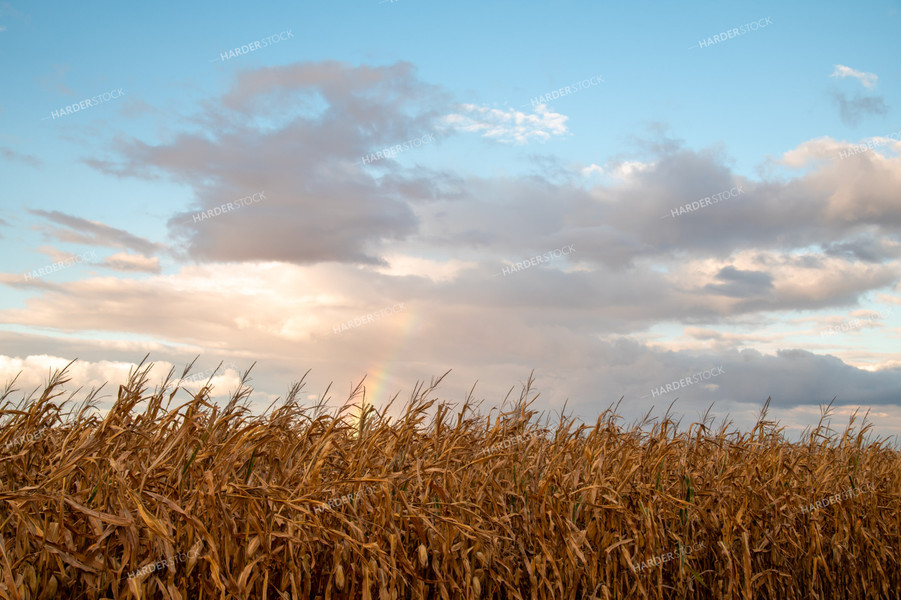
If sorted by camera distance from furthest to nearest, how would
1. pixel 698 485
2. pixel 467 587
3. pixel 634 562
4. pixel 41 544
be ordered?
pixel 698 485
pixel 634 562
pixel 467 587
pixel 41 544

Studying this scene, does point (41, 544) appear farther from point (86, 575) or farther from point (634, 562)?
point (634, 562)

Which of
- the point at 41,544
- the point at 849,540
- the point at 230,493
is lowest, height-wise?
the point at 849,540

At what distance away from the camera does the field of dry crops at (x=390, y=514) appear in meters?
4.01

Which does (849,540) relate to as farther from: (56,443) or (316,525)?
(56,443)

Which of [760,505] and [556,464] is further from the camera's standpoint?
[760,505]

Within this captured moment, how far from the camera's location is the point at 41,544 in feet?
12.7

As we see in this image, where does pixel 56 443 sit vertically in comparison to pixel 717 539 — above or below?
above

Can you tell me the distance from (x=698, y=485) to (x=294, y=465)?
3932 millimetres

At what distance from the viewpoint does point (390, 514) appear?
4496 millimetres

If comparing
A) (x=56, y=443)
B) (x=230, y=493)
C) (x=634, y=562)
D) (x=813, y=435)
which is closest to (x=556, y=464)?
(x=634, y=562)

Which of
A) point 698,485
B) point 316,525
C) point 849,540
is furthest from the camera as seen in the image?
point 849,540

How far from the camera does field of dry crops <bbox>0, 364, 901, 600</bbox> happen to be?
401 centimetres

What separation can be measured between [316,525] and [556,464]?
2462 millimetres

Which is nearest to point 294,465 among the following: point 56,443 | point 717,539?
point 56,443
